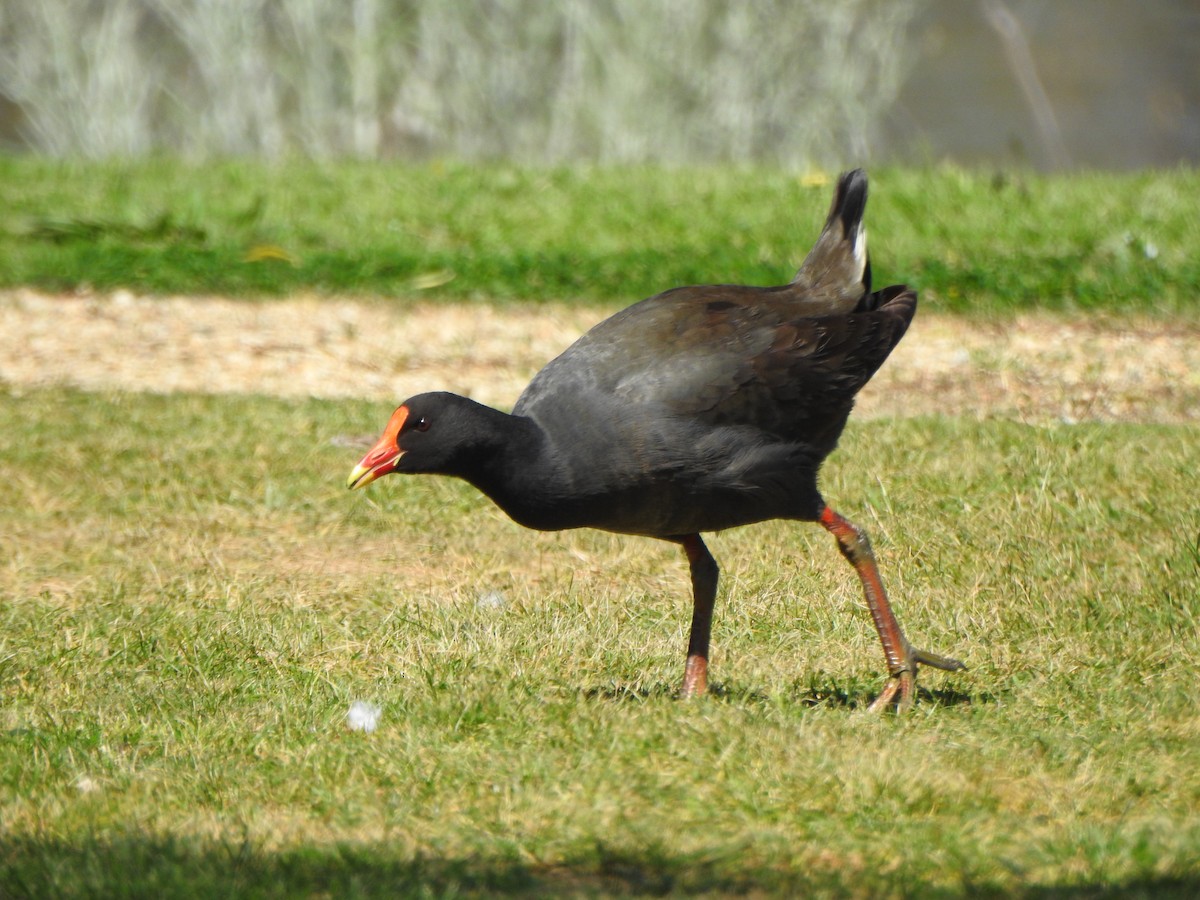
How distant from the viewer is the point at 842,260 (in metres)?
5.03

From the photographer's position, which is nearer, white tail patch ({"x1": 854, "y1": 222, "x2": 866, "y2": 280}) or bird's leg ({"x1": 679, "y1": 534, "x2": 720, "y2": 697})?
bird's leg ({"x1": 679, "y1": 534, "x2": 720, "y2": 697})

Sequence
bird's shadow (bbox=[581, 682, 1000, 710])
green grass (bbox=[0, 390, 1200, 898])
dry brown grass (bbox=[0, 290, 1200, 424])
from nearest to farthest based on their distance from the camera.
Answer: green grass (bbox=[0, 390, 1200, 898])
bird's shadow (bbox=[581, 682, 1000, 710])
dry brown grass (bbox=[0, 290, 1200, 424])

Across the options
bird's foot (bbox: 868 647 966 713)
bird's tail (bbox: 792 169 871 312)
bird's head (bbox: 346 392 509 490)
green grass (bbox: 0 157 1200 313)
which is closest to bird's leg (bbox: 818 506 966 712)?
bird's foot (bbox: 868 647 966 713)

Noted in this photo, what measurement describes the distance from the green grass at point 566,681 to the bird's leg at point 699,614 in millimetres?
104

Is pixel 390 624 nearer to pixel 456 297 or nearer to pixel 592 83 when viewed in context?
pixel 456 297

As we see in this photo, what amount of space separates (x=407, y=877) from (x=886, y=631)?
1770mm

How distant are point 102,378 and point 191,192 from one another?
286 cm

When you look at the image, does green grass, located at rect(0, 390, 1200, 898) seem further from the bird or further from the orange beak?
the orange beak

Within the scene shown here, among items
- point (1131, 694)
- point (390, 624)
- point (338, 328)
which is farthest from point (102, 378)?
point (1131, 694)

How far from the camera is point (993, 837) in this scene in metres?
3.40

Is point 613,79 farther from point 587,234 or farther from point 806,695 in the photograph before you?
point 806,695

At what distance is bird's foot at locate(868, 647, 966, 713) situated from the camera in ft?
14.3

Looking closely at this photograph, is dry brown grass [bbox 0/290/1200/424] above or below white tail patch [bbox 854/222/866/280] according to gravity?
below

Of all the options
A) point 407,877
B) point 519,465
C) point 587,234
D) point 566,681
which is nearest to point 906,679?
point 566,681
